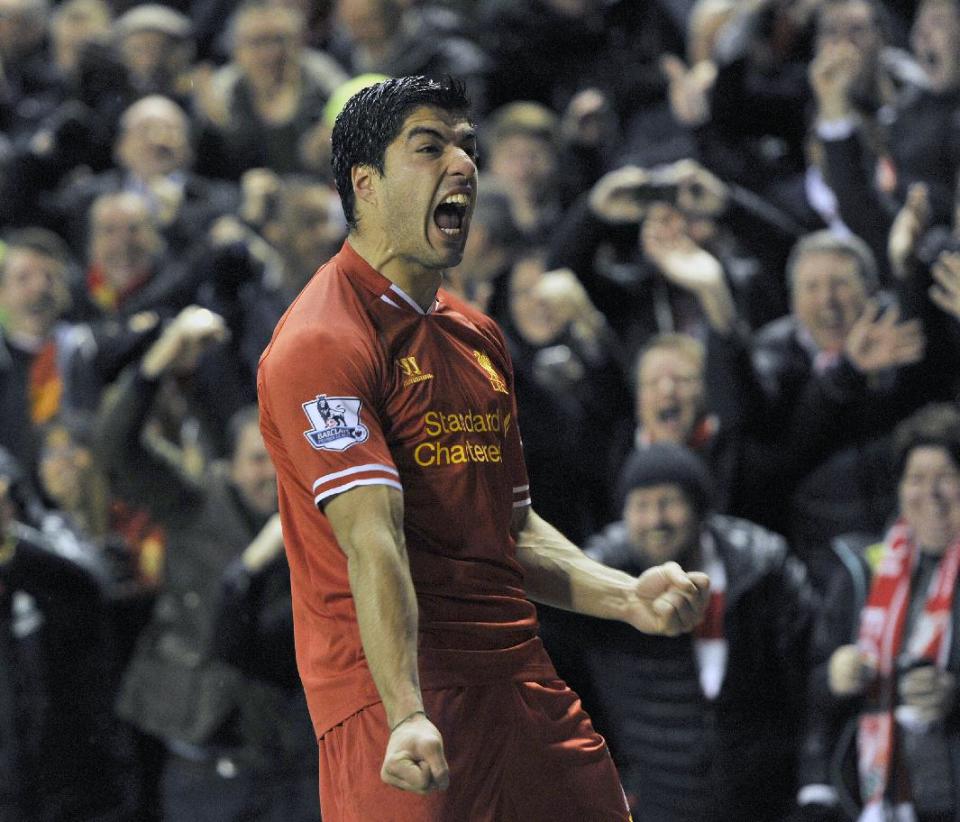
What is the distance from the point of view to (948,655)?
225 inches

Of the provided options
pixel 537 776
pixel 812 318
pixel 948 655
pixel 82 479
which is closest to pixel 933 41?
pixel 812 318

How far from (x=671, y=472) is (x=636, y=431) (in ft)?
2.37

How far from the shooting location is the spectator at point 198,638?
6.45 meters

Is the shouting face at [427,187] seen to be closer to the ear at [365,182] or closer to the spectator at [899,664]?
the ear at [365,182]

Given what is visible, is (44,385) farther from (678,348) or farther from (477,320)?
(477,320)

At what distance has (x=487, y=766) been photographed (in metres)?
3.31

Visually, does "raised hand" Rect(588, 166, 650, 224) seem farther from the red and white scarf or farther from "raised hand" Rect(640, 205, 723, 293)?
the red and white scarf

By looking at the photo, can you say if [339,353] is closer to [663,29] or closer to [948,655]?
[948,655]

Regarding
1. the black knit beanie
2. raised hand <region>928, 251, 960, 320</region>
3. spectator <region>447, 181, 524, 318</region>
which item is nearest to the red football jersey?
the black knit beanie

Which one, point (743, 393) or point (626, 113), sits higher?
point (626, 113)

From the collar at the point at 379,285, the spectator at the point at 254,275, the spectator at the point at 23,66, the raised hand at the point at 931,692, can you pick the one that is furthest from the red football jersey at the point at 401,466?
the spectator at the point at 23,66

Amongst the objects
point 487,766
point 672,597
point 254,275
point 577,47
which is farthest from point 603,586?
point 577,47

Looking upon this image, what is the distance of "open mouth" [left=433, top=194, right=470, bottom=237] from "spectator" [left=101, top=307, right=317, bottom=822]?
119 inches

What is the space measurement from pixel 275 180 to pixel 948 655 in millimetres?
3663
